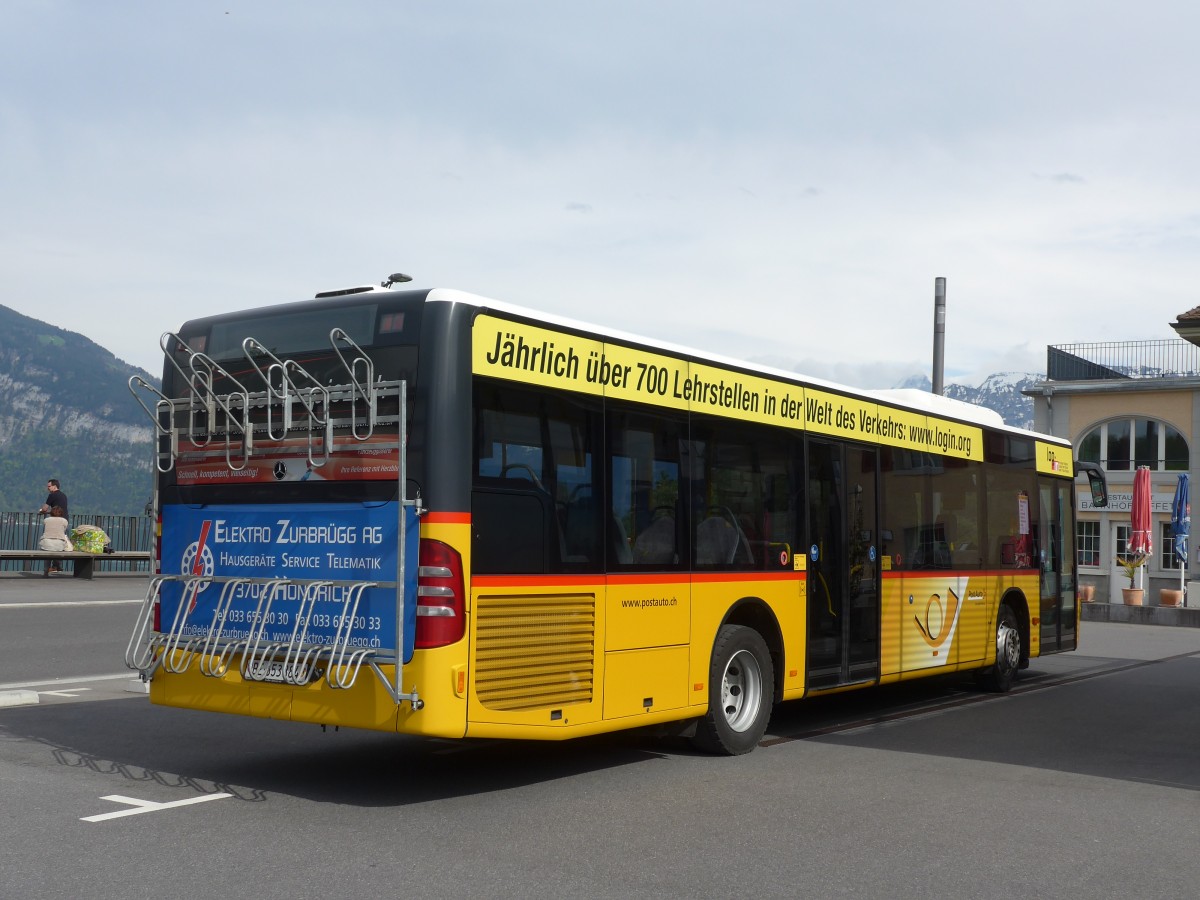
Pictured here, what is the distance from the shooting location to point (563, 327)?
816cm

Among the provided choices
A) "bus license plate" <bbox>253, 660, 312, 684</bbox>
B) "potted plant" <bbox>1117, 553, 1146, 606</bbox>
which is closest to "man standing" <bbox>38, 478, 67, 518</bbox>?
"bus license plate" <bbox>253, 660, 312, 684</bbox>

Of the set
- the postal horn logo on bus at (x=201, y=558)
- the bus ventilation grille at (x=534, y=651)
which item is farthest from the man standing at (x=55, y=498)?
the bus ventilation grille at (x=534, y=651)

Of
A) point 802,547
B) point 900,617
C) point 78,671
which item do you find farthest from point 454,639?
point 78,671

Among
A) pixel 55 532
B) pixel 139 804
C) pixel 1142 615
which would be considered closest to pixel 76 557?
pixel 55 532

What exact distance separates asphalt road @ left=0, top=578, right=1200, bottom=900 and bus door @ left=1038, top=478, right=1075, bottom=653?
3442mm

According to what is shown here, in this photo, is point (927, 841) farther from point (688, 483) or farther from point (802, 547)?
point (802, 547)

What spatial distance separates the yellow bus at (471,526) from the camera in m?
7.32

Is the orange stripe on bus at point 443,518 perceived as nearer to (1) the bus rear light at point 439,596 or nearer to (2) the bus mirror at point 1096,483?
(1) the bus rear light at point 439,596

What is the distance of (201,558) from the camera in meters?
8.28

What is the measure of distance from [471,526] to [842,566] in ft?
15.4

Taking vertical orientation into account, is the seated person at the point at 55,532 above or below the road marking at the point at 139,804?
above

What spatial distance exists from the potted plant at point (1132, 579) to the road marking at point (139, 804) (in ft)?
92.9

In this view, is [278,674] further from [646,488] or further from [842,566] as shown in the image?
[842,566]

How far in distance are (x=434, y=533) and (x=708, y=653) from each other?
9.24 feet
